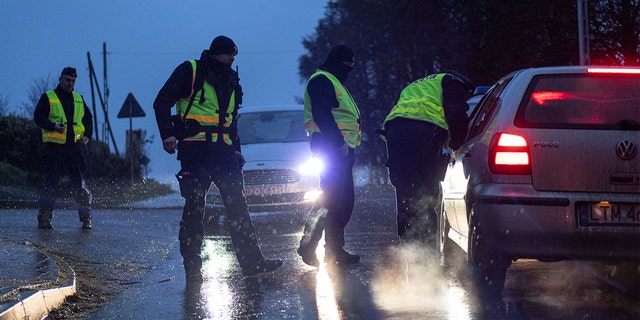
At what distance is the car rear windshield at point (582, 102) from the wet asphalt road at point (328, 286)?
3.57 feet

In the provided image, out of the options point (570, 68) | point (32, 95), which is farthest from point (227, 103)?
point (32, 95)

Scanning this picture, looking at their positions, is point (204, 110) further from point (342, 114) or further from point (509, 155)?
point (509, 155)

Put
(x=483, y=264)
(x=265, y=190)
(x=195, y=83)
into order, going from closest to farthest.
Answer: (x=483, y=264) → (x=195, y=83) → (x=265, y=190)

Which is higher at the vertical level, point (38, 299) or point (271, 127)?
point (271, 127)

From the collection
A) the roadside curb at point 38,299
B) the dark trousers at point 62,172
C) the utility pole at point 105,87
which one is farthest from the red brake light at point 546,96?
the utility pole at point 105,87

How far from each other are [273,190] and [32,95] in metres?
31.1

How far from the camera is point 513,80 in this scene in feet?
24.4

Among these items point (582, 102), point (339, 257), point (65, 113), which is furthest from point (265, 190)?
point (582, 102)

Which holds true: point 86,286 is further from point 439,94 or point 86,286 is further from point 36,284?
point 439,94

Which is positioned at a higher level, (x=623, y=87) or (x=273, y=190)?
(x=623, y=87)

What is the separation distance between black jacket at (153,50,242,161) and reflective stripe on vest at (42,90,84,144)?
15.7ft

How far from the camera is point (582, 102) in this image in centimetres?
701

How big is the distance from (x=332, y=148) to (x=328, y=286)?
1.58 meters

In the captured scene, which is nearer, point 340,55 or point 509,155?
point 509,155
